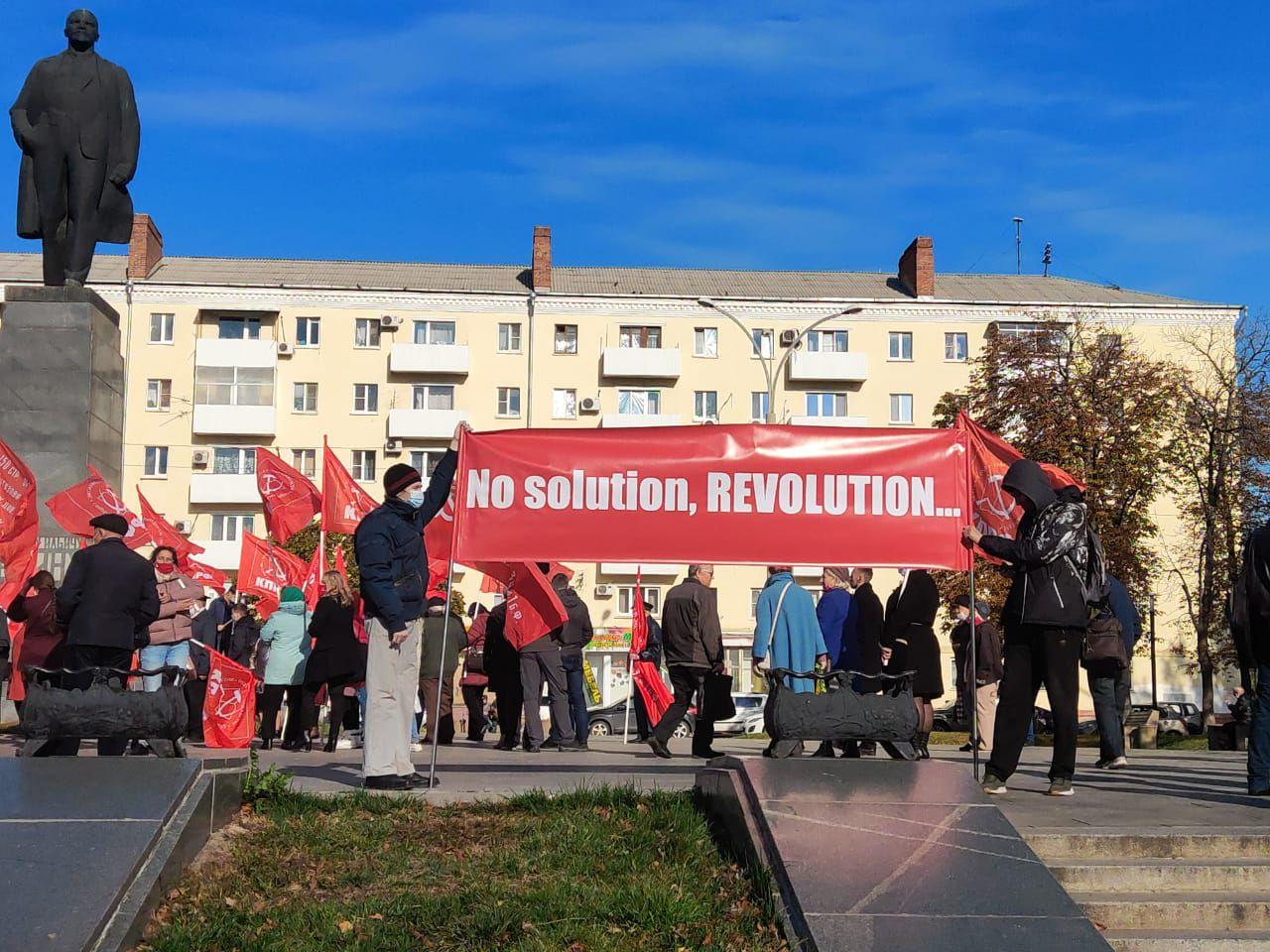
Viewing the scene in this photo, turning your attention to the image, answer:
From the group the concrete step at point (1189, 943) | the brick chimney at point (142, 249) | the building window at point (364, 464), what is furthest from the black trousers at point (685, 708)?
the brick chimney at point (142, 249)

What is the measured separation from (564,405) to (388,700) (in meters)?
56.7

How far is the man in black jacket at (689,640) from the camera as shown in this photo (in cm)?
1408

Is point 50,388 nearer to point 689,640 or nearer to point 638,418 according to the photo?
point 689,640

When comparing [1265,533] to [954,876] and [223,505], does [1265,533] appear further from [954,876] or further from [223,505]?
[223,505]

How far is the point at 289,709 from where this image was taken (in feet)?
53.4

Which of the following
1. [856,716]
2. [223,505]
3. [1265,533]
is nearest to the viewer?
[856,716]

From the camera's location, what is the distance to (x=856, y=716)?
339 inches

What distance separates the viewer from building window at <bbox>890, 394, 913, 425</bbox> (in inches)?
2625

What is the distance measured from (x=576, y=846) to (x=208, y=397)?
60285mm

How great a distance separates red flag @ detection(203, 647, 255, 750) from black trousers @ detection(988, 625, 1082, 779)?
8209mm

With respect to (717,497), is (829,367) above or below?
above

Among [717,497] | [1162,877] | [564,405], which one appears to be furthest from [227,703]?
[564,405]

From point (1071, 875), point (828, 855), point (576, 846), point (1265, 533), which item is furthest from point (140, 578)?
point (1265, 533)

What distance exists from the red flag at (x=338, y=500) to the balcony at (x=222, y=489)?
4505cm
